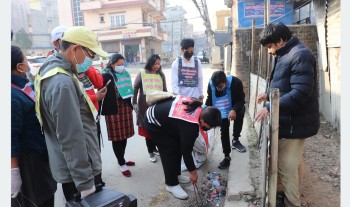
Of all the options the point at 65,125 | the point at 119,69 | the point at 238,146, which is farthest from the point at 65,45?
the point at 238,146

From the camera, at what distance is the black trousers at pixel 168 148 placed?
3219 millimetres

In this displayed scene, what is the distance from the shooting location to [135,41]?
3195cm

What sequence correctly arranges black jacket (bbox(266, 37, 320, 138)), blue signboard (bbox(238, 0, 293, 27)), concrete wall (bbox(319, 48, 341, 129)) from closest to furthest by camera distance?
black jacket (bbox(266, 37, 320, 138)) → concrete wall (bbox(319, 48, 341, 129)) → blue signboard (bbox(238, 0, 293, 27))

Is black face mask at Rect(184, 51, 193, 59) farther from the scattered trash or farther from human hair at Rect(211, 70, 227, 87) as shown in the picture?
the scattered trash

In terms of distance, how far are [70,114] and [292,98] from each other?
1.64 metres

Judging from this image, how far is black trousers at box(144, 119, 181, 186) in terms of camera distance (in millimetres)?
3219

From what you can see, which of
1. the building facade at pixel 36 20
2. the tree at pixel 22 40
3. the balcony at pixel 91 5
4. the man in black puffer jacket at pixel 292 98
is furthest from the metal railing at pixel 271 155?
the tree at pixel 22 40

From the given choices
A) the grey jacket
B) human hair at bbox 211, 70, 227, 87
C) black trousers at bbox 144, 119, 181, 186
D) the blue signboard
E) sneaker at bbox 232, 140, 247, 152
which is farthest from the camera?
the blue signboard

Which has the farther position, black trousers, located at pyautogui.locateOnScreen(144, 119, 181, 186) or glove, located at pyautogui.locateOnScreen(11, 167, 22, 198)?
black trousers, located at pyautogui.locateOnScreen(144, 119, 181, 186)

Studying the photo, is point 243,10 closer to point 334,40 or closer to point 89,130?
point 334,40

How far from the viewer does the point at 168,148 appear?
3.25 m

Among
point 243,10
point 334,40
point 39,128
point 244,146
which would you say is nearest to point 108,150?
point 244,146

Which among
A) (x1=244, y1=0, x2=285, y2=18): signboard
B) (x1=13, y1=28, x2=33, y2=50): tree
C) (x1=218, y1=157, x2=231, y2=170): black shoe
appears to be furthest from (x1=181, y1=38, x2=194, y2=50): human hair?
(x1=13, y1=28, x2=33, y2=50): tree

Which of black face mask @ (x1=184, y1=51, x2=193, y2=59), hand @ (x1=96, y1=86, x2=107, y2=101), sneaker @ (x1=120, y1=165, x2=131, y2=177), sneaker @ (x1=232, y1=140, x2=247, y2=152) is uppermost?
black face mask @ (x1=184, y1=51, x2=193, y2=59)
